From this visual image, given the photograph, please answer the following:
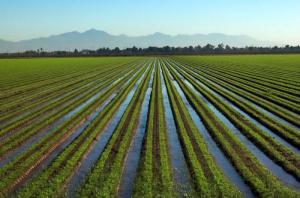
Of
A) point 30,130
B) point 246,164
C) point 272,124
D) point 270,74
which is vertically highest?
point 246,164

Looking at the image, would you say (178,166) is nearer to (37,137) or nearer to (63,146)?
(63,146)

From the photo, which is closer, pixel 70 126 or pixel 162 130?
pixel 162 130

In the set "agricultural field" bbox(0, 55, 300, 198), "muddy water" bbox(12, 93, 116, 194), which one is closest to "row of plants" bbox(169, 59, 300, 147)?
"agricultural field" bbox(0, 55, 300, 198)

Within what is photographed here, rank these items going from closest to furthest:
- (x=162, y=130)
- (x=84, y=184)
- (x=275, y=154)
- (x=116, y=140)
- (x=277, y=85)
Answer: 1. (x=84, y=184)
2. (x=275, y=154)
3. (x=116, y=140)
4. (x=162, y=130)
5. (x=277, y=85)

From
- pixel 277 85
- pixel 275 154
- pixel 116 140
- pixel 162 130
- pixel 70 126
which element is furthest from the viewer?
pixel 277 85

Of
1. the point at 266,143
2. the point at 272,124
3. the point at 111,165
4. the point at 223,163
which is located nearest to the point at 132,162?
the point at 111,165

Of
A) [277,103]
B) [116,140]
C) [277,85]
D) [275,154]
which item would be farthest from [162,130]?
[277,85]

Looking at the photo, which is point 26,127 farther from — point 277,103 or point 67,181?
point 277,103

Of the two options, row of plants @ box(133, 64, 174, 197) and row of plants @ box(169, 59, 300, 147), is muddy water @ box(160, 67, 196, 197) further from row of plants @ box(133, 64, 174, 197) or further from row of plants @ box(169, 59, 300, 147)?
row of plants @ box(169, 59, 300, 147)

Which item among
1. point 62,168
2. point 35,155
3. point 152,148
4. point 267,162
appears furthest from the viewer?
point 152,148

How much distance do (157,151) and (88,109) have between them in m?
9.85

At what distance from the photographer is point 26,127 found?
17141 millimetres

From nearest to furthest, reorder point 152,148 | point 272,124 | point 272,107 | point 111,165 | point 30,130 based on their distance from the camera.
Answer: point 111,165 < point 152,148 < point 30,130 < point 272,124 < point 272,107

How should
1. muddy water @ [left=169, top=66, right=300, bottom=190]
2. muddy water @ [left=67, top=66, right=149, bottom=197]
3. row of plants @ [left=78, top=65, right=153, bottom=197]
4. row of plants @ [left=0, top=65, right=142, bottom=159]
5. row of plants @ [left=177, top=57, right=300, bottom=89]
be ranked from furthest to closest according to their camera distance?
row of plants @ [left=177, top=57, right=300, bottom=89]
row of plants @ [left=0, top=65, right=142, bottom=159]
muddy water @ [left=169, top=66, right=300, bottom=190]
muddy water @ [left=67, top=66, right=149, bottom=197]
row of plants @ [left=78, top=65, right=153, bottom=197]
